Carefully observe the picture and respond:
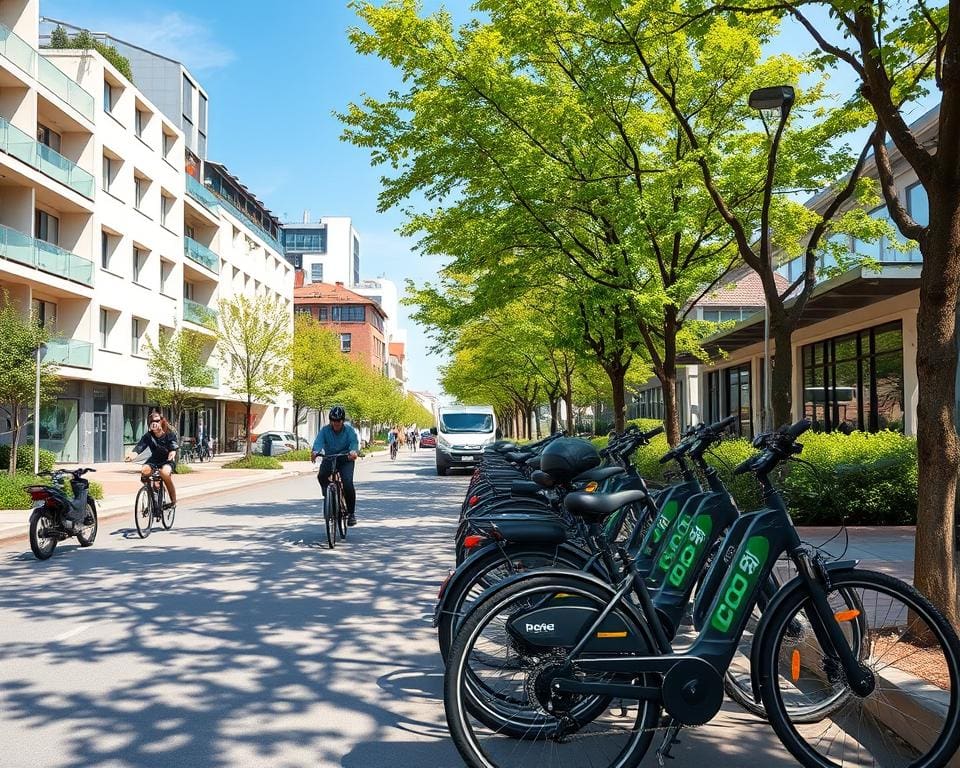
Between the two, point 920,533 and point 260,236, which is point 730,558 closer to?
point 920,533

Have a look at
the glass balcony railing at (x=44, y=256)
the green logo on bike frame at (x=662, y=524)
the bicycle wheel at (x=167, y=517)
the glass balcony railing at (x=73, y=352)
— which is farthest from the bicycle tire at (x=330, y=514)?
the glass balcony railing at (x=73, y=352)

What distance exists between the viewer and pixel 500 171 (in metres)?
14.0

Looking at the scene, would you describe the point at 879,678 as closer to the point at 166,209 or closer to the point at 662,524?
the point at 662,524

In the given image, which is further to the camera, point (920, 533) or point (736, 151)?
point (736, 151)

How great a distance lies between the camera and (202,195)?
4631 cm

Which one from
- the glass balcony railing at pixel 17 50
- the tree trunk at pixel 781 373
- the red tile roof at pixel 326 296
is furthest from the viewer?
the red tile roof at pixel 326 296

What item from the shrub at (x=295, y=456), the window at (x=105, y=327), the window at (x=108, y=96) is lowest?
the shrub at (x=295, y=456)

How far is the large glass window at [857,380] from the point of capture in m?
21.4

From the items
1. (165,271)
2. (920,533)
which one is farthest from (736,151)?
(165,271)

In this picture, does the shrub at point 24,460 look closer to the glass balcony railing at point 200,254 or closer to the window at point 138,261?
the window at point 138,261

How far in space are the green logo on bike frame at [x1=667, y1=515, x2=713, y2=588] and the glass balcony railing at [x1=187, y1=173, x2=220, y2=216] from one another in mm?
43883

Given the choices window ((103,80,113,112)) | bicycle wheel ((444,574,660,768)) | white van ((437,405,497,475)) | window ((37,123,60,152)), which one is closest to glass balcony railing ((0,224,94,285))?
window ((37,123,60,152))

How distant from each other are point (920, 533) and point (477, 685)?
3.17 m

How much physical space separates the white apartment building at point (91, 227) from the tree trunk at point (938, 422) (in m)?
25.4
